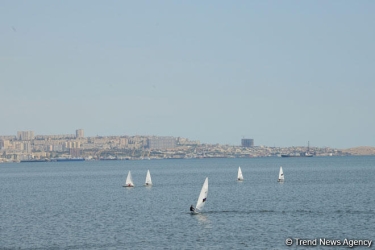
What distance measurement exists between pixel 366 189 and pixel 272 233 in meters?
48.9

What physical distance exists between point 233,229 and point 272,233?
3.90m

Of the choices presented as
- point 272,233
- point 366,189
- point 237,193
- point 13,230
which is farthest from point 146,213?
point 366,189

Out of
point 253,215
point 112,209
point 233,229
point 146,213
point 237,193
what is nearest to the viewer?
point 233,229

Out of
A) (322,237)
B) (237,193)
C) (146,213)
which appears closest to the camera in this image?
(322,237)

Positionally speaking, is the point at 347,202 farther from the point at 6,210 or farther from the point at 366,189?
the point at 6,210

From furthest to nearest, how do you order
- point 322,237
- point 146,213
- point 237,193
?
point 237,193 → point 146,213 → point 322,237

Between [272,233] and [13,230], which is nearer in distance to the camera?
[272,233]

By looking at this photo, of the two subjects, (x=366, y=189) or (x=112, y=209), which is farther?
(x=366, y=189)

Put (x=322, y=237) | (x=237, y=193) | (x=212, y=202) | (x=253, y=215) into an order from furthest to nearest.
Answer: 1. (x=237, y=193)
2. (x=212, y=202)
3. (x=253, y=215)
4. (x=322, y=237)

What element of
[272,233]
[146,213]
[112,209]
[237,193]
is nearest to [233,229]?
[272,233]

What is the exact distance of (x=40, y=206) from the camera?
8000cm

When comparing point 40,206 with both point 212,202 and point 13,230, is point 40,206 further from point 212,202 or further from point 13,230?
point 13,230

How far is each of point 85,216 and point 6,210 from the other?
13.9m

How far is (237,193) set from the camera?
307 feet
